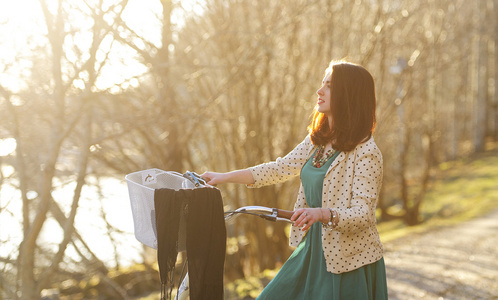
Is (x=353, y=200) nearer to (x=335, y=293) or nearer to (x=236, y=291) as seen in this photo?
(x=335, y=293)

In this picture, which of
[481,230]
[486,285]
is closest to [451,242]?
[481,230]

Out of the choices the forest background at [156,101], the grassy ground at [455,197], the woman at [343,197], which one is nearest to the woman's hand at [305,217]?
the woman at [343,197]

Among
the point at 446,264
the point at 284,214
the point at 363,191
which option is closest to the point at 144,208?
the point at 284,214

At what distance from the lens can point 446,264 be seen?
938cm

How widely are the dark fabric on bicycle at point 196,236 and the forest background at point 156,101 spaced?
8.22ft

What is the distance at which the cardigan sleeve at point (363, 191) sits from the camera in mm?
2914

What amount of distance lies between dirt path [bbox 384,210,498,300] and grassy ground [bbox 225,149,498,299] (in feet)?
3.61

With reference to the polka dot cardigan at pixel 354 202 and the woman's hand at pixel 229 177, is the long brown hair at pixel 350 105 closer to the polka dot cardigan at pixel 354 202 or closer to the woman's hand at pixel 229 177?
the polka dot cardigan at pixel 354 202

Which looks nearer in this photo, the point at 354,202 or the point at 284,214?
the point at 284,214

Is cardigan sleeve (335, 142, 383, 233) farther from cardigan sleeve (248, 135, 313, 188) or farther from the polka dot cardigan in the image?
cardigan sleeve (248, 135, 313, 188)

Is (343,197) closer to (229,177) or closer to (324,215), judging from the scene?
(324,215)

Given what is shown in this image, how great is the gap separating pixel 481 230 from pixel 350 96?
11.0 meters

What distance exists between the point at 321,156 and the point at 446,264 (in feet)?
22.6

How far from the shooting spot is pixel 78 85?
20.4 feet
